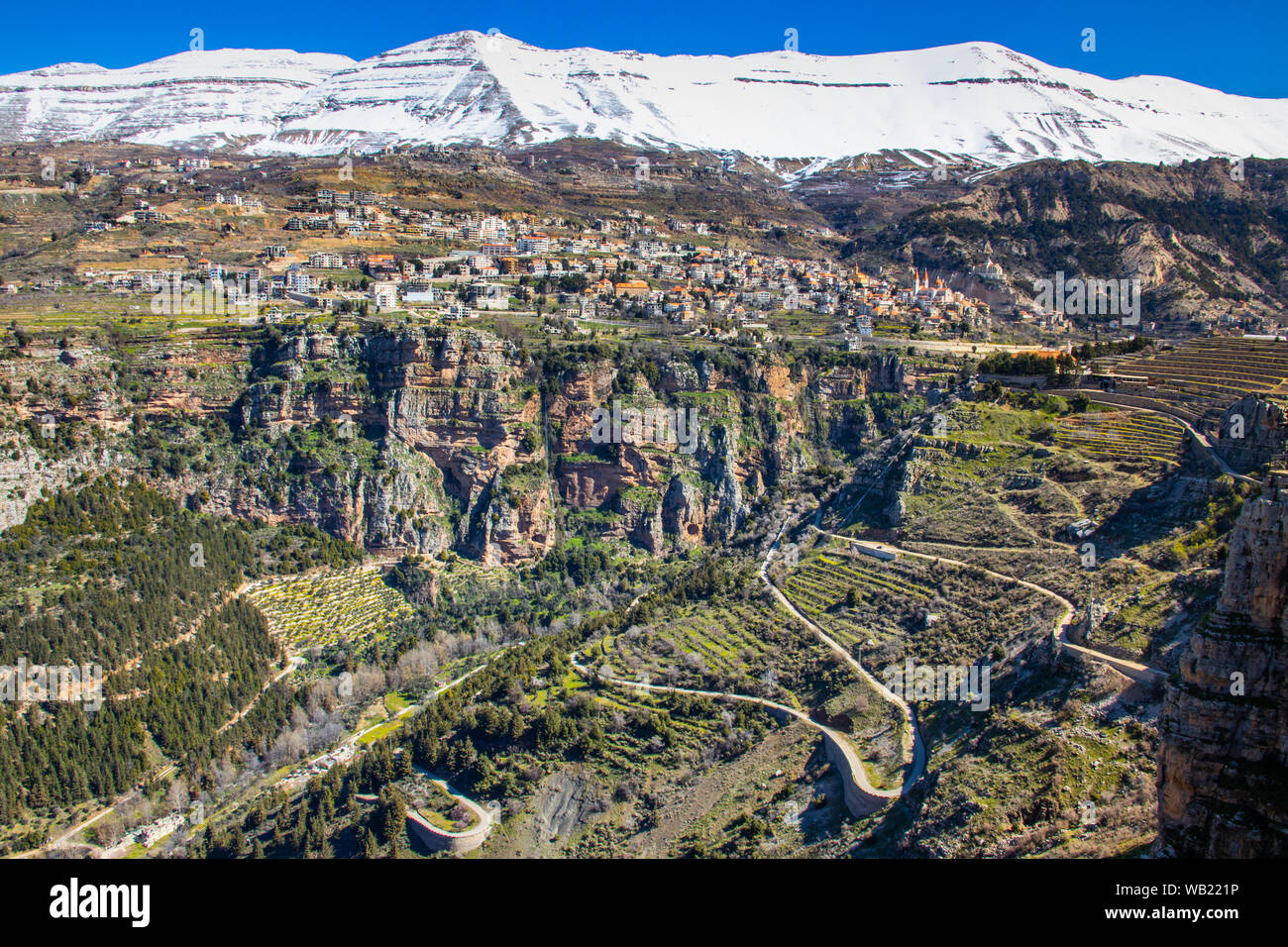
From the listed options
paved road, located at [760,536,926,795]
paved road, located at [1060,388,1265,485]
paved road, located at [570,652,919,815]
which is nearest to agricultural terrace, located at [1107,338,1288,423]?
paved road, located at [1060,388,1265,485]

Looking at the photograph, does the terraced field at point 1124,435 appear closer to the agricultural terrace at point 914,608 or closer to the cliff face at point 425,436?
the agricultural terrace at point 914,608

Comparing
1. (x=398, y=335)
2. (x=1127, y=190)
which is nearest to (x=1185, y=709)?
(x=398, y=335)

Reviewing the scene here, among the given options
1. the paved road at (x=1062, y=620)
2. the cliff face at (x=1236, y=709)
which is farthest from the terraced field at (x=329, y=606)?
the cliff face at (x=1236, y=709)

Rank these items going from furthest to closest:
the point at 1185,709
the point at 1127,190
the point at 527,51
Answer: the point at 527,51, the point at 1127,190, the point at 1185,709

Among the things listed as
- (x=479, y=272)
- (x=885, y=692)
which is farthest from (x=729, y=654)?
(x=479, y=272)

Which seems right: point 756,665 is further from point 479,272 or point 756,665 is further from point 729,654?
point 479,272
